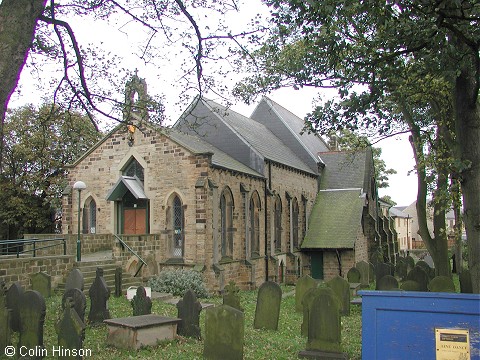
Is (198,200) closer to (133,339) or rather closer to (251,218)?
(251,218)

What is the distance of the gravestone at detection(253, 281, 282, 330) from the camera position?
11.8 m

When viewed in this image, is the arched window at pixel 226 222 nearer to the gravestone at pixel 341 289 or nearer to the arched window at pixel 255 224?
the arched window at pixel 255 224

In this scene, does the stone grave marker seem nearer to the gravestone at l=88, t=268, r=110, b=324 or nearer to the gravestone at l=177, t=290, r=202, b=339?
the gravestone at l=177, t=290, r=202, b=339

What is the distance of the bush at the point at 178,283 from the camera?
18031mm

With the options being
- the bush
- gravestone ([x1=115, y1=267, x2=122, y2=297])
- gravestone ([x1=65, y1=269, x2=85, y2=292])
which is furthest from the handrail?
gravestone ([x1=65, y1=269, x2=85, y2=292])

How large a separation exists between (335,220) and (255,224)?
788cm

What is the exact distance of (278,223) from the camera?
2761 centimetres

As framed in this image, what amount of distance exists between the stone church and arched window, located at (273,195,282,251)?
0.11 m

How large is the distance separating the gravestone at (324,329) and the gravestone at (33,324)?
4434 mm

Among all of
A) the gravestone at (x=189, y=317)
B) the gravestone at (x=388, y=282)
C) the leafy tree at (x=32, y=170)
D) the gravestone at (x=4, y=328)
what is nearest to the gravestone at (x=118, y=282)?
the gravestone at (x=189, y=317)

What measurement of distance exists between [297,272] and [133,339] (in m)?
20.3

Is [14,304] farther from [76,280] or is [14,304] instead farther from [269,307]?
[269,307]

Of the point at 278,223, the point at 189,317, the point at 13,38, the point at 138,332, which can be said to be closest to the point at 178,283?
the point at 189,317

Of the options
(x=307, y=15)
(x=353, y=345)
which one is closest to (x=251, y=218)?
(x=353, y=345)
